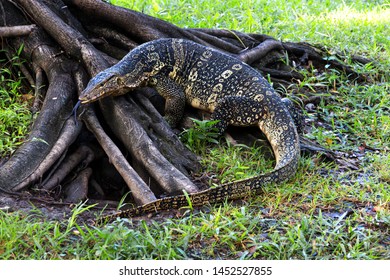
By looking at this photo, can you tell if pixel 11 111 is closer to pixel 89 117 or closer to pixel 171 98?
pixel 89 117

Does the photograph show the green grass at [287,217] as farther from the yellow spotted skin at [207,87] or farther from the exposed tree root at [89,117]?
the exposed tree root at [89,117]

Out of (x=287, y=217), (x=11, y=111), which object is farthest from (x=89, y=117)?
(x=287, y=217)

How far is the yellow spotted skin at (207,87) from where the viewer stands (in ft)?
20.7

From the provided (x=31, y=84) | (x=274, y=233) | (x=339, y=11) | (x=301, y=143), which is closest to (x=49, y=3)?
(x=31, y=84)

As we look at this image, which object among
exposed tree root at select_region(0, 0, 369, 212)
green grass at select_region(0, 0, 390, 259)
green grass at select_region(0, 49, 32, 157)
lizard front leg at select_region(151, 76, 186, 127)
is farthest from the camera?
lizard front leg at select_region(151, 76, 186, 127)

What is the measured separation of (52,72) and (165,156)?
5.63 ft

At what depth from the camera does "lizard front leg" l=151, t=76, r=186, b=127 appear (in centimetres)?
692

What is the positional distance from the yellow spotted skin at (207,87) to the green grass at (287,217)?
27 cm

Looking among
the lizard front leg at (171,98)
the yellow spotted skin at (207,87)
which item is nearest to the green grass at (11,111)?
the yellow spotted skin at (207,87)

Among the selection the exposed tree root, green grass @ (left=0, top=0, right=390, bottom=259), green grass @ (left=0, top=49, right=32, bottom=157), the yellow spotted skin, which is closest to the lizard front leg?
the yellow spotted skin

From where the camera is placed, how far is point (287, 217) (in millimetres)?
5254

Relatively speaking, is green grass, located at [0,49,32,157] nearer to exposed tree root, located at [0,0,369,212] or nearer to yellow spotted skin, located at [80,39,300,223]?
exposed tree root, located at [0,0,369,212]

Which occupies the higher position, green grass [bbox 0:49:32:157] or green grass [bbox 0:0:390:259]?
green grass [bbox 0:49:32:157]

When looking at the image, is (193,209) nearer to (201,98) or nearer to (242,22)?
(201,98)
